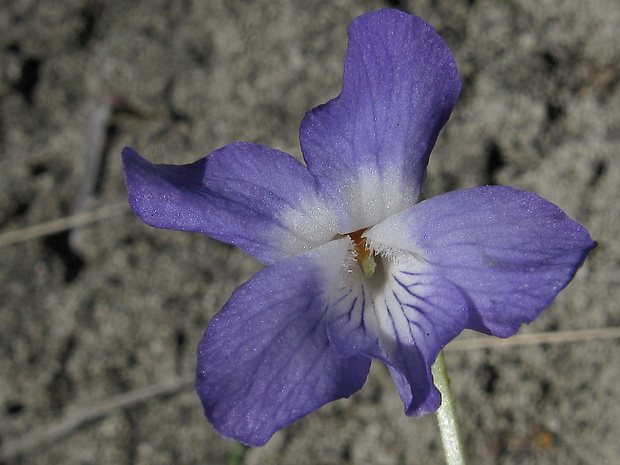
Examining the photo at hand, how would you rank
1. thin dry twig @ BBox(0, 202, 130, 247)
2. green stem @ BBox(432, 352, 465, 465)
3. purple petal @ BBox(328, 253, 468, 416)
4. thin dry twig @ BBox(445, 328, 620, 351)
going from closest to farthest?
purple petal @ BBox(328, 253, 468, 416) < green stem @ BBox(432, 352, 465, 465) < thin dry twig @ BBox(445, 328, 620, 351) < thin dry twig @ BBox(0, 202, 130, 247)

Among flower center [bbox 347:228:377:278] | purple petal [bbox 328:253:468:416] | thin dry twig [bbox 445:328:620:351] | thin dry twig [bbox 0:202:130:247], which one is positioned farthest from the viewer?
thin dry twig [bbox 0:202:130:247]

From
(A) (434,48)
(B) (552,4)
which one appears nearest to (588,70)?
(B) (552,4)

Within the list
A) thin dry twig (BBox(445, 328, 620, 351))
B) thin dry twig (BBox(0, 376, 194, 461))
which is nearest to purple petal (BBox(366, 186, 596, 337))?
thin dry twig (BBox(445, 328, 620, 351))

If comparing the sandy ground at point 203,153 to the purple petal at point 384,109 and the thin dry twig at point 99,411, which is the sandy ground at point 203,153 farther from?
the purple petal at point 384,109

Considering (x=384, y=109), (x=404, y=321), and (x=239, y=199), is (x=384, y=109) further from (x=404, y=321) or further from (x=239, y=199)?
(x=404, y=321)

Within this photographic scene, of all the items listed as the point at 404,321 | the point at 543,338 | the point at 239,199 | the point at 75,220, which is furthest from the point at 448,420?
the point at 75,220

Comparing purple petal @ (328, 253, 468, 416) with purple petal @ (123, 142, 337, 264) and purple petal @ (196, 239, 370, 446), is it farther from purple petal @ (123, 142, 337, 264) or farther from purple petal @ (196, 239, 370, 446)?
purple petal @ (123, 142, 337, 264)
